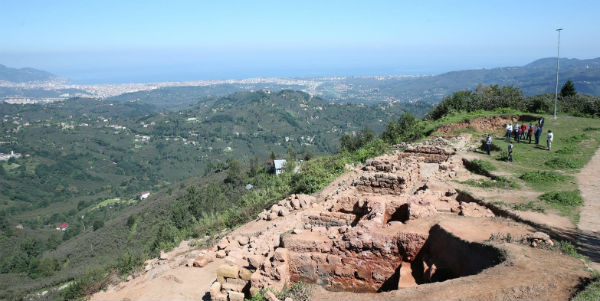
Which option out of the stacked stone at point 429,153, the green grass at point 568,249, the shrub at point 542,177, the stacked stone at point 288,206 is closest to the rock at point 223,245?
the stacked stone at point 288,206

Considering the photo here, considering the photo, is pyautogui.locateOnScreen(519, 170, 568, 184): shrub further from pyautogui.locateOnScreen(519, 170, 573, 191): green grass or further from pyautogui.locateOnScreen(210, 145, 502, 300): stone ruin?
pyautogui.locateOnScreen(210, 145, 502, 300): stone ruin

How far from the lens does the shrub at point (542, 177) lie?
12.8m

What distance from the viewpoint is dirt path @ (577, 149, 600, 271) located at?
8.00 metres

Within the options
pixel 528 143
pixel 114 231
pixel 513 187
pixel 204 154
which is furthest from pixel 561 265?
pixel 204 154

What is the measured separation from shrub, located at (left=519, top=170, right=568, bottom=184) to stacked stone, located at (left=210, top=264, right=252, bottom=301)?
1099cm

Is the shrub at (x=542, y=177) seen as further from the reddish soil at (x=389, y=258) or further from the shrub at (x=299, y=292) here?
the shrub at (x=299, y=292)

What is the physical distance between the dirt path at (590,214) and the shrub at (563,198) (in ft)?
0.74

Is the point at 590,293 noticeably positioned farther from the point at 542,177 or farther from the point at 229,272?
the point at 542,177

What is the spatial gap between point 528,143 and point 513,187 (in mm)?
7672

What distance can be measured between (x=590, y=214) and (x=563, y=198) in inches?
36.6

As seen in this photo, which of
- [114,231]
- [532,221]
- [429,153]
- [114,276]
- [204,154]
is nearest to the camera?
[532,221]

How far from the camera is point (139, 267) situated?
14055 millimetres

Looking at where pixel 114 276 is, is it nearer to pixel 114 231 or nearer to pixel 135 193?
pixel 114 231

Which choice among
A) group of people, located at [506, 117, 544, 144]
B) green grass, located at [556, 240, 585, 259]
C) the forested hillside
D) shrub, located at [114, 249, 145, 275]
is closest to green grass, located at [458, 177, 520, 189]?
green grass, located at [556, 240, 585, 259]
